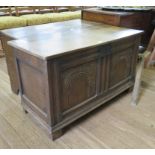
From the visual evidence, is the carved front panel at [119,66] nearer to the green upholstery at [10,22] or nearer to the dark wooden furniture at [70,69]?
the dark wooden furniture at [70,69]

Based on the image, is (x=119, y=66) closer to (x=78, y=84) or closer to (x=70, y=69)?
(x=78, y=84)

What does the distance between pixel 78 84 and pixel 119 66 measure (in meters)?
0.52

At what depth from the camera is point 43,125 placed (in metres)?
1.47

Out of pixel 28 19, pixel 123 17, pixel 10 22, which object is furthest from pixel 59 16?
pixel 123 17

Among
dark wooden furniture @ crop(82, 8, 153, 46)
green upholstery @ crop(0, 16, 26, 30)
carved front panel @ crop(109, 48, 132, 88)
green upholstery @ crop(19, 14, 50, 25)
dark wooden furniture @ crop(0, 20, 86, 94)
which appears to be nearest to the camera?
dark wooden furniture @ crop(0, 20, 86, 94)

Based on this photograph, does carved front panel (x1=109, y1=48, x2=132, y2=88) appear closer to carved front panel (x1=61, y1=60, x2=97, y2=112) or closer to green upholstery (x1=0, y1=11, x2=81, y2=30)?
carved front panel (x1=61, y1=60, x2=97, y2=112)

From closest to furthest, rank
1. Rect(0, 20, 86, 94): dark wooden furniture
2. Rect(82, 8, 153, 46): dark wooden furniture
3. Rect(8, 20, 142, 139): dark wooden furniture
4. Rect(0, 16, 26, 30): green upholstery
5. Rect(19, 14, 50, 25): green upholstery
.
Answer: Rect(8, 20, 142, 139): dark wooden furniture → Rect(0, 20, 86, 94): dark wooden furniture → Rect(82, 8, 153, 46): dark wooden furniture → Rect(0, 16, 26, 30): green upholstery → Rect(19, 14, 50, 25): green upholstery

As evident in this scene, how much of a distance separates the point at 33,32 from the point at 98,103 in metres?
0.84

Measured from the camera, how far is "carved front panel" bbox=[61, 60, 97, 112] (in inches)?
53.5

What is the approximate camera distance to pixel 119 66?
1778mm

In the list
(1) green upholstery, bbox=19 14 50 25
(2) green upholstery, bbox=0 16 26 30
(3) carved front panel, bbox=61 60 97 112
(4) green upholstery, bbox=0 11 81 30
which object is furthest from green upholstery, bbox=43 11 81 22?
(3) carved front panel, bbox=61 60 97 112
